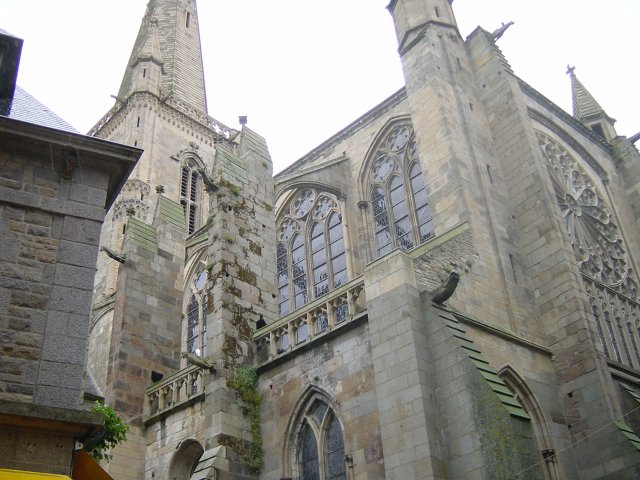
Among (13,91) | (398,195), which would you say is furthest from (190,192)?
(13,91)

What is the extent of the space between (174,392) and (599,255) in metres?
10.9

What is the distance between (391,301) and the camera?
1116 cm

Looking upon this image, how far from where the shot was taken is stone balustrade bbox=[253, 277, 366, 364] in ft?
40.3

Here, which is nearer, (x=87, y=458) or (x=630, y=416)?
(x=87, y=458)

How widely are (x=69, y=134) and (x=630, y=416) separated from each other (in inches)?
430

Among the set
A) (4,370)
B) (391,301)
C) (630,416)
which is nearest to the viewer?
(4,370)

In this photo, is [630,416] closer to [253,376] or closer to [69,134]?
[253,376]

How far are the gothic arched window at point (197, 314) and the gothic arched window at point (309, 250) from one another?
2.84 metres

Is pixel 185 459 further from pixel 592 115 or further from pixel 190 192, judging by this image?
pixel 190 192

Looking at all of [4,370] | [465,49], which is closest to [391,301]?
[4,370]

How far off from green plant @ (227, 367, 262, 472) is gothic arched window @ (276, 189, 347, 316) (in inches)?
232

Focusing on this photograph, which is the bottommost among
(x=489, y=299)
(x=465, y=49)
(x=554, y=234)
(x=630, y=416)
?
(x=630, y=416)

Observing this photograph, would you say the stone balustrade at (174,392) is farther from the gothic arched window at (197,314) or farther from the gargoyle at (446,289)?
→ the gothic arched window at (197,314)

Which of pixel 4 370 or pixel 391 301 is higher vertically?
pixel 391 301
